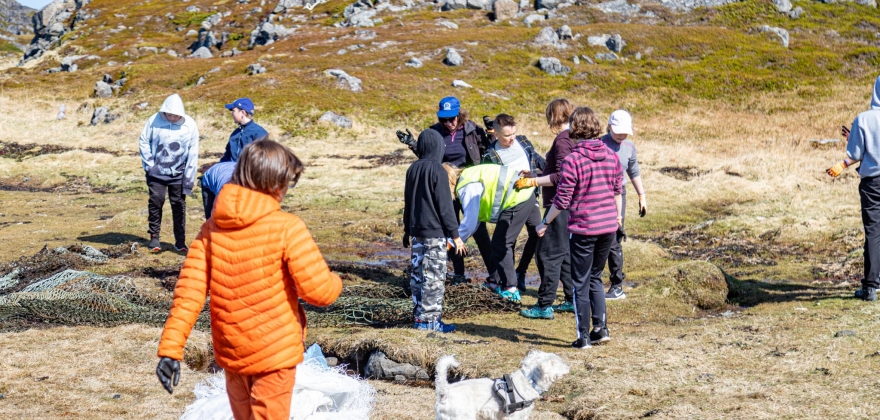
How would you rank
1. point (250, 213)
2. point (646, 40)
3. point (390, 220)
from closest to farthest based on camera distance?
1. point (250, 213)
2. point (390, 220)
3. point (646, 40)

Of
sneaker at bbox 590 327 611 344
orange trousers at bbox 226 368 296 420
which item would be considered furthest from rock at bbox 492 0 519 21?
orange trousers at bbox 226 368 296 420

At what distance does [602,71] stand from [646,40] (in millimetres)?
9806

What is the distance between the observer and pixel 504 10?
74000mm

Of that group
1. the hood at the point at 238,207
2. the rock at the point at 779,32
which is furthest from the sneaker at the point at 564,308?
the rock at the point at 779,32

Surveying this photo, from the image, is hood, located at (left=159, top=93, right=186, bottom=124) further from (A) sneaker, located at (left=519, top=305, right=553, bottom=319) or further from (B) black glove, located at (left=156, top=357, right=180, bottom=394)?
(B) black glove, located at (left=156, top=357, right=180, bottom=394)

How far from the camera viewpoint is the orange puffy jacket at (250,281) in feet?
12.7

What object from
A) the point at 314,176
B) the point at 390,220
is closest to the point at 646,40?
the point at 314,176

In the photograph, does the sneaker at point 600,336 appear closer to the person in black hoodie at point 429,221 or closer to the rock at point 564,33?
the person in black hoodie at point 429,221

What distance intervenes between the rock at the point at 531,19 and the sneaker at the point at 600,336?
2549 inches

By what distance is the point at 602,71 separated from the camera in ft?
171

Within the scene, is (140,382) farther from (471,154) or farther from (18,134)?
(18,134)

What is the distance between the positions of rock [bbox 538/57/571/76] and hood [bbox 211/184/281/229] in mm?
49630

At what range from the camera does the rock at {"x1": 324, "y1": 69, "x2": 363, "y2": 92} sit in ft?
137

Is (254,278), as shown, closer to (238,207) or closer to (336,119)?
(238,207)
